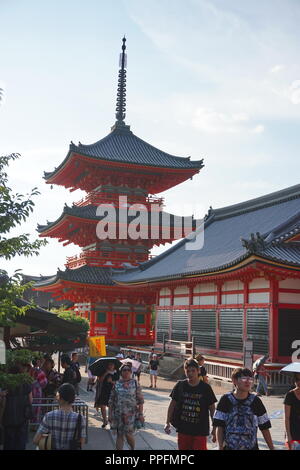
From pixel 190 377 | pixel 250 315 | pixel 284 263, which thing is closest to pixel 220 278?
pixel 250 315

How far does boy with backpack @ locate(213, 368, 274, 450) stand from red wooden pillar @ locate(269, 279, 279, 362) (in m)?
14.5

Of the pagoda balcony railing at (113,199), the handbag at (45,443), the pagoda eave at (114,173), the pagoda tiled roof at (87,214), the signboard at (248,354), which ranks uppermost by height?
the pagoda eave at (114,173)

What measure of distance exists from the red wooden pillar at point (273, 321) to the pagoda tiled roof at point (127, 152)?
63.2 feet

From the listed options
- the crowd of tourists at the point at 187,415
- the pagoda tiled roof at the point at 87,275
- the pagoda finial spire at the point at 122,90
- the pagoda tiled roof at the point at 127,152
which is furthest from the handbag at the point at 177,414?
the pagoda finial spire at the point at 122,90

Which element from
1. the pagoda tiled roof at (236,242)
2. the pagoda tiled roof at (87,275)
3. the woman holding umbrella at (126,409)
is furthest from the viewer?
the pagoda tiled roof at (87,275)

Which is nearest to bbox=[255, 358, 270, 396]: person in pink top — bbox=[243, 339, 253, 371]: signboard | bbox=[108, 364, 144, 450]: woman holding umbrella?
bbox=[243, 339, 253, 371]: signboard

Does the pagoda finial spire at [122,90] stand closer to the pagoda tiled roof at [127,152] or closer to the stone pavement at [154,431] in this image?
the pagoda tiled roof at [127,152]

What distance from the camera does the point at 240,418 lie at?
6.15 meters

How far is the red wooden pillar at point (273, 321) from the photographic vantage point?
66.8ft

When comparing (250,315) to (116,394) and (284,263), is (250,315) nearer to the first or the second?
(284,263)

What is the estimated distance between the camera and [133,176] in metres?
39.1

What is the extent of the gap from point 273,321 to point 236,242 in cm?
739

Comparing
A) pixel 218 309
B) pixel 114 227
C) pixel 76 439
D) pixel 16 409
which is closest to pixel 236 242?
pixel 218 309

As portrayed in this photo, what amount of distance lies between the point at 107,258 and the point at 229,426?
105 feet
